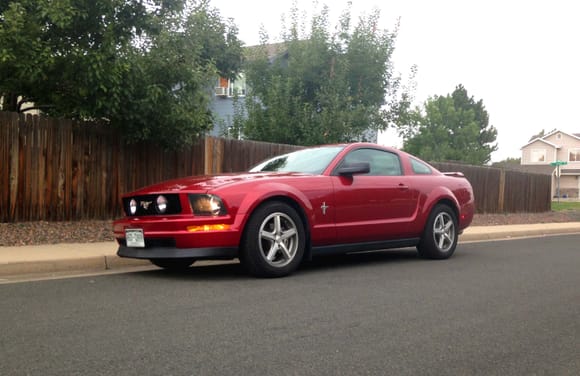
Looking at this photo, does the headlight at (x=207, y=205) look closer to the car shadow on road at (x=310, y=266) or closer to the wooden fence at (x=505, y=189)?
the car shadow on road at (x=310, y=266)

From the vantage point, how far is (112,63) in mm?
9156

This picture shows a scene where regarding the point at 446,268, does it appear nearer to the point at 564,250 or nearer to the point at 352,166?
the point at 352,166

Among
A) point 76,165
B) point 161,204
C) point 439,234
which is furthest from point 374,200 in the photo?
point 76,165

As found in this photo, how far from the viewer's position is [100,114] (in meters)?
10.2

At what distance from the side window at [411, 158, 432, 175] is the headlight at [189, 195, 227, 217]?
11.3 feet

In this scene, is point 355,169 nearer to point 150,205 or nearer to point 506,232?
point 150,205

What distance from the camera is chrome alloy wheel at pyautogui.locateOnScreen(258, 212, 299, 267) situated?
639 cm

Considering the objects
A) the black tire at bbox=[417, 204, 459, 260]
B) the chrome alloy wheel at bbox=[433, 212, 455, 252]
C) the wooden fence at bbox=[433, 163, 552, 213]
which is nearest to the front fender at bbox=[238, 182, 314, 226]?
the black tire at bbox=[417, 204, 459, 260]

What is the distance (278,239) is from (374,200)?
1682mm

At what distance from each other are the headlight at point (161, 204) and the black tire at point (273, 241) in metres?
0.91

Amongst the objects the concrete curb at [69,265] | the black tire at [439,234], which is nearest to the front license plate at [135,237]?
the concrete curb at [69,265]

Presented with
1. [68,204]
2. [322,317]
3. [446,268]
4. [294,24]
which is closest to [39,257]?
[68,204]

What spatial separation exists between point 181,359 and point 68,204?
764cm

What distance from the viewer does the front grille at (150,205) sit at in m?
6.30
